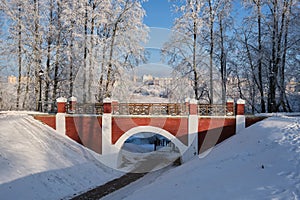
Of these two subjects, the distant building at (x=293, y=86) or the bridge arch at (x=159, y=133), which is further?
the distant building at (x=293, y=86)

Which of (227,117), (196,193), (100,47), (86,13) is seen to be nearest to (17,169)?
(196,193)

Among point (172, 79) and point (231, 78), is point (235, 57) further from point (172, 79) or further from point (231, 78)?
point (172, 79)

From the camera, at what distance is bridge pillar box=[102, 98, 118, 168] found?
513 inches

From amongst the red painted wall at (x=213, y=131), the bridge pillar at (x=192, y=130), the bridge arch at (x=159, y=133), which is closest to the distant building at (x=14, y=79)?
the bridge arch at (x=159, y=133)

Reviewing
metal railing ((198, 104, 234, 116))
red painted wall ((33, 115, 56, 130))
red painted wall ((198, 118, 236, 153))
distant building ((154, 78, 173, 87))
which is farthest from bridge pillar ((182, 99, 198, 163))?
red painted wall ((33, 115, 56, 130))

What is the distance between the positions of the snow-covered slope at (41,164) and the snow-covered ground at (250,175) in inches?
73.0

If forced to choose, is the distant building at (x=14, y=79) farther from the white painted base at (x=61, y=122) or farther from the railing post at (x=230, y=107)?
the railing post at (x=230, y=107)

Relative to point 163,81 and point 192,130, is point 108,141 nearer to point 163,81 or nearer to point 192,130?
point 192,130

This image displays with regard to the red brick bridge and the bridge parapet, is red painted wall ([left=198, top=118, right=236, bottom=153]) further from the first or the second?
the bridge parapet

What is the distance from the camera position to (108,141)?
13203 millimetres

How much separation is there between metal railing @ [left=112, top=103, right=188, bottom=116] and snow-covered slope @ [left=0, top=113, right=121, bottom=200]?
8.56ft

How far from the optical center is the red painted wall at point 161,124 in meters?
12.6

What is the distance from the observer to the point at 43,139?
38.0 feet

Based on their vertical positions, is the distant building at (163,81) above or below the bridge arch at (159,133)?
above
